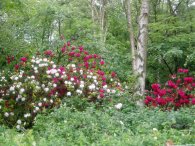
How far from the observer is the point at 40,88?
23.1 ft

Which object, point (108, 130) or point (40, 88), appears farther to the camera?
point (40, 88)

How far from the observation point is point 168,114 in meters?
5.72

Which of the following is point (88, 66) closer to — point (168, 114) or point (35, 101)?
point (35, 101)

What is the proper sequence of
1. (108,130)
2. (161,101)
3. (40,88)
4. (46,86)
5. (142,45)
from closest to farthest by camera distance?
1. (108,130)
2. (40,88)
3. (46,86)
4. (161,101)
5. (142,45)

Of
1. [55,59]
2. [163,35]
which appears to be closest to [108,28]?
[163,35]

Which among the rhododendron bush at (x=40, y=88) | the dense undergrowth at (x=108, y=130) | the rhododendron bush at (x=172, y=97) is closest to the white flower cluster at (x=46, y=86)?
the rhododendron bush at (x=40, y=88)

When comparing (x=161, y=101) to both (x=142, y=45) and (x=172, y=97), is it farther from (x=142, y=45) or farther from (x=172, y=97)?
(x=142, y=45)

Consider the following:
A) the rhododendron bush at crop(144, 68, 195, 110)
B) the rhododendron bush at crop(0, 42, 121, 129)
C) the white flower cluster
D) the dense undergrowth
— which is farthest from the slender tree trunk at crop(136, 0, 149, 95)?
the dense undergrowth

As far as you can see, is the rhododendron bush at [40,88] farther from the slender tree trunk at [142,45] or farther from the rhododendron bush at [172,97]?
the rhododendron bush at [172,97]

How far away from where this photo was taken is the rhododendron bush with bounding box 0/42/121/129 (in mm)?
6758

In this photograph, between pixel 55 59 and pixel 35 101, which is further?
pixel 55 59

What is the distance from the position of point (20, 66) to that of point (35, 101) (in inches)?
56.0

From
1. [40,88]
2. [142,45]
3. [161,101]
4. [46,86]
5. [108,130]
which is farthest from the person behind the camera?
[142,45]

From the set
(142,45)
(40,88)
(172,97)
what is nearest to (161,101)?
(172,97)
